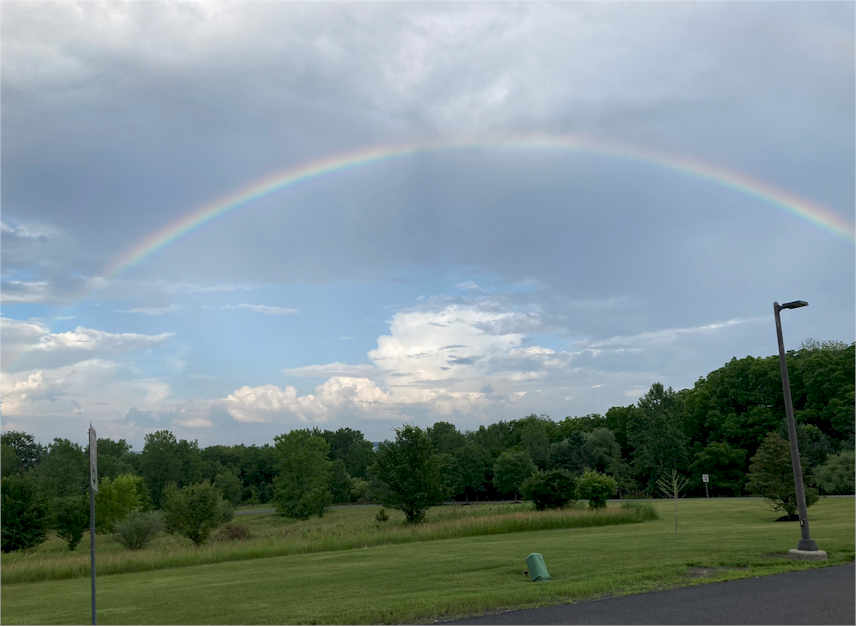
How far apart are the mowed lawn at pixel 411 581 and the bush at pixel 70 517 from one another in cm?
3243

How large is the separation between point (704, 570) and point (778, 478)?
17.9 m

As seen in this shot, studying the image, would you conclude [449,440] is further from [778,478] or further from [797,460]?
[797,460]

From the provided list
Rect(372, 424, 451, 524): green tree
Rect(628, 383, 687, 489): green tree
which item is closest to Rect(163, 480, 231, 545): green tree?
Rect(372, 424, 451, 524): green tree

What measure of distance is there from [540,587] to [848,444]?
62078 millimetres

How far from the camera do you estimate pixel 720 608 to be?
9.88 meters

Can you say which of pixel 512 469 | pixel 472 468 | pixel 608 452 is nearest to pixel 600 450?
pixel 608 452

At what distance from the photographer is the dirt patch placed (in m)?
13.1

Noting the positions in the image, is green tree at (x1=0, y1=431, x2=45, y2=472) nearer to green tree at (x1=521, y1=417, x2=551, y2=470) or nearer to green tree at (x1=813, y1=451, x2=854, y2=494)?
green tree at (x1=521, y1=417, x2=551, y2=470)

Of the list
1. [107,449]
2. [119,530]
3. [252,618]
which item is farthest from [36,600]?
[107,449]

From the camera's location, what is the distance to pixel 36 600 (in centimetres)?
1816

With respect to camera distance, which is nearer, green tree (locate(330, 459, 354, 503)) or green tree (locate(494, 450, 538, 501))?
green tree (locate(494, 450, 538, 501))

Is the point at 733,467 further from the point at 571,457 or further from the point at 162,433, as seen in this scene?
the point at 162,433

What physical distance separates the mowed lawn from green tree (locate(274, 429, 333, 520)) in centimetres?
4806

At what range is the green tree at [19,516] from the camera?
43531 mm
